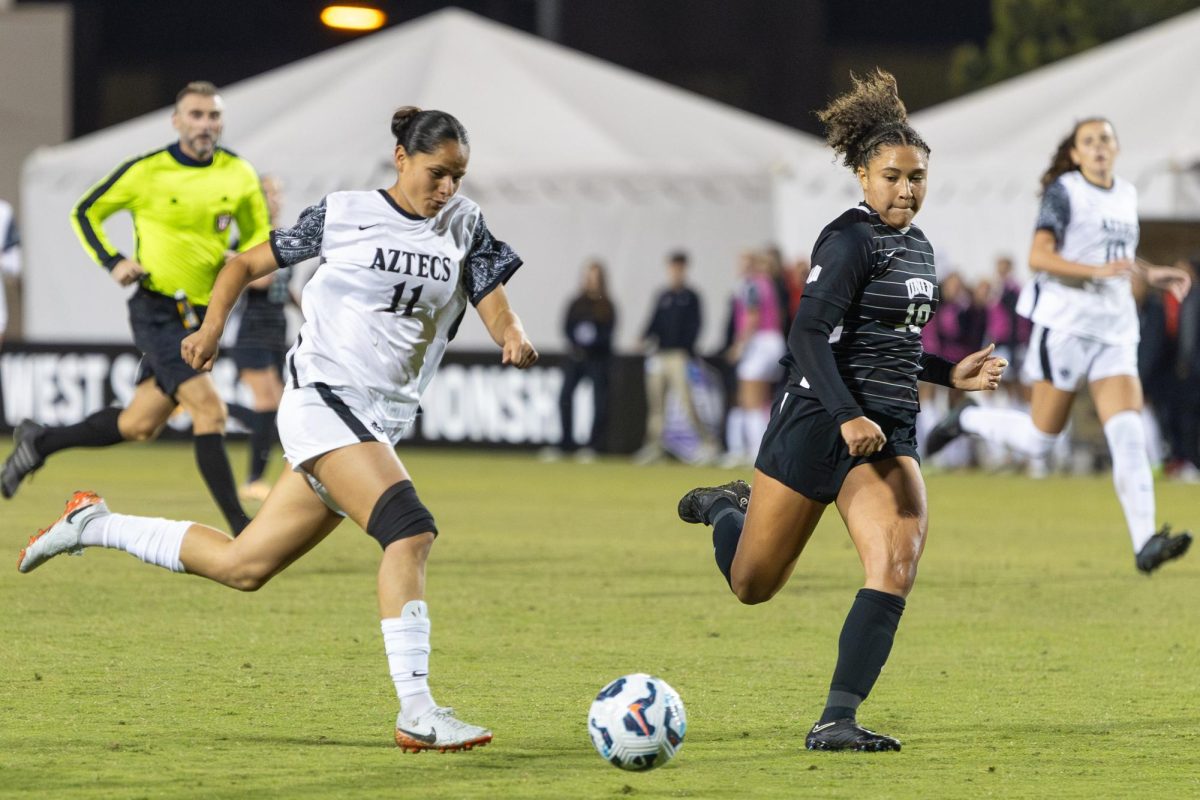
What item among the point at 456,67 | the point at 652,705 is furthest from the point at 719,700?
the point at 456,67

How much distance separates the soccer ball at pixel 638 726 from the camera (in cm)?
589

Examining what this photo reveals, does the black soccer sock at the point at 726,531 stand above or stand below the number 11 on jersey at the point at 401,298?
below

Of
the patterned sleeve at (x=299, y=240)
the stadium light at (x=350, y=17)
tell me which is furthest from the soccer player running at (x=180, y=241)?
the stadium light at (x=350, y=17)

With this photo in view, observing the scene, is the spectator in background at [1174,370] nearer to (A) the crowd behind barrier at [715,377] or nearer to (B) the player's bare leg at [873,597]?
(A) the crowd behind barrier at [715,377]

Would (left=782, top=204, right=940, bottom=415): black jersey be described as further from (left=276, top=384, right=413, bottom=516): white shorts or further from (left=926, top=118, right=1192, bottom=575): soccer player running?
(left=926, top=118, right=1192, bottom=575): soccer player running

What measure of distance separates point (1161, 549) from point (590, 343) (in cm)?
1225

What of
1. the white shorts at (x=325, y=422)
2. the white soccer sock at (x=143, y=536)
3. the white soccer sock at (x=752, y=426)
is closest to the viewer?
the white shorts at (x=325, y=422)

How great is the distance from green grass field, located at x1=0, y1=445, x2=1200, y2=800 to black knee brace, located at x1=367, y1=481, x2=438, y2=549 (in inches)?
24.7

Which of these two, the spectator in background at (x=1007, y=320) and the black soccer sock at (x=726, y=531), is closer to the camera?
the black soccer sock at (x=726, y=531)

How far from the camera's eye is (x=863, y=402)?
6543mm

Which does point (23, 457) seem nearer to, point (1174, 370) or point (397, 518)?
point (397, 518)

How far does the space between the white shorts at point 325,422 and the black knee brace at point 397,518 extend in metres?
0.24

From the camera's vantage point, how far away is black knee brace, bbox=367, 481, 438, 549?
6.27m

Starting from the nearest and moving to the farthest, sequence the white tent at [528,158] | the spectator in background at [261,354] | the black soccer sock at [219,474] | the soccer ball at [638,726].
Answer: the soccer ball at [638,726]
the black soccer sock at [219,474]
the spectator in background at [261,354]
the white tent at [528,158]
